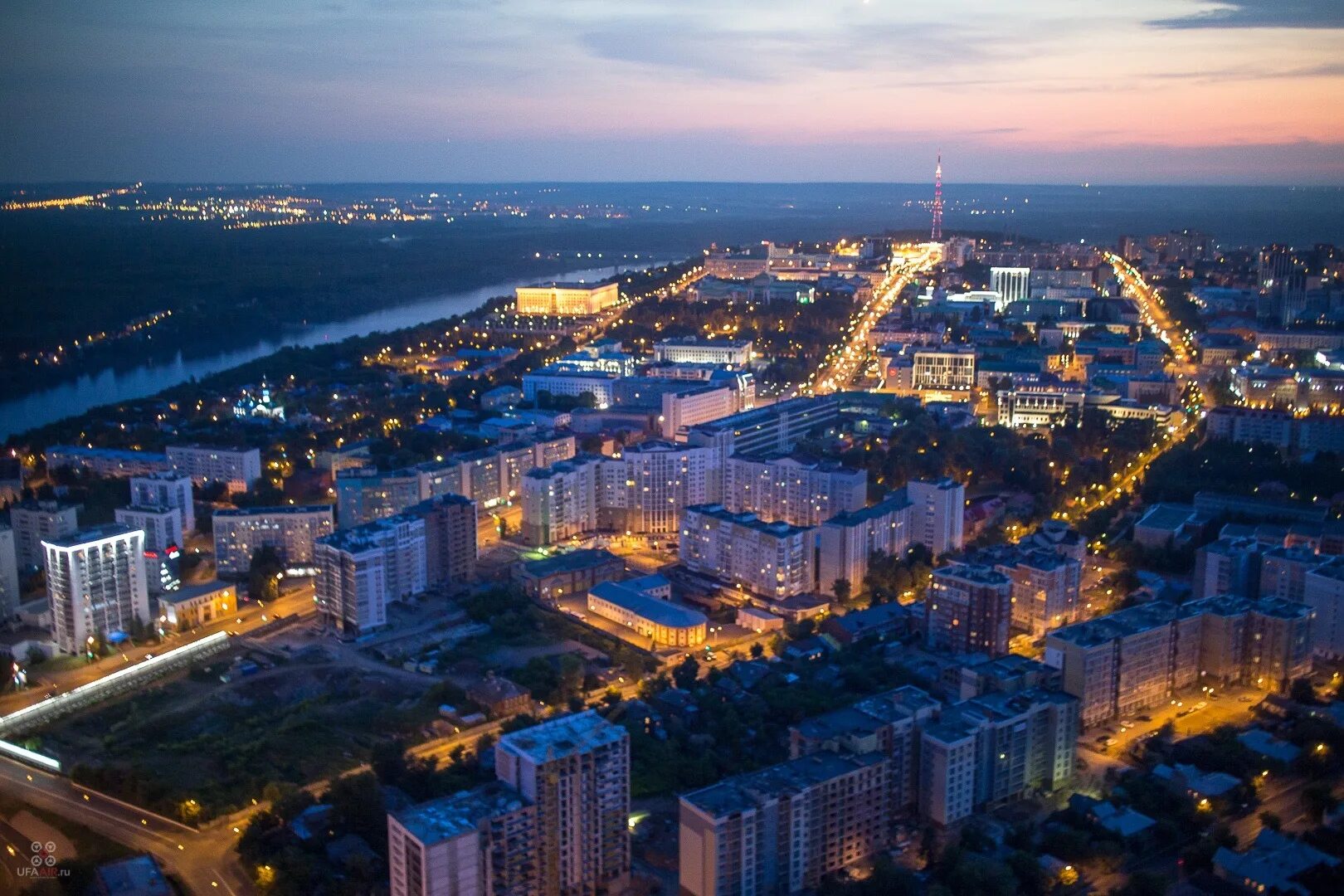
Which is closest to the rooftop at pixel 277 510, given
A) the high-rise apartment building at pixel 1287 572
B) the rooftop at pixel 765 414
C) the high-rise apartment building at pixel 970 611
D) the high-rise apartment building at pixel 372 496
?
the high-rise apartment building at pixel 372 496

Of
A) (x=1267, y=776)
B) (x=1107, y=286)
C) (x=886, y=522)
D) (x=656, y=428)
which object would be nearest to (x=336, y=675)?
(x=886, y=522)

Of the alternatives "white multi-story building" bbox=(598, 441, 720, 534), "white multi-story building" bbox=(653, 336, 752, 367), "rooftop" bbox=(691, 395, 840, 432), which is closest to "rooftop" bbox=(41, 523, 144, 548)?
"white multi-story building" bbox=(598, 441, 720, 534)

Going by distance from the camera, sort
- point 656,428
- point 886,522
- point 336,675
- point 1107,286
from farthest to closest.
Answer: point 1107,286, point 656,428, point 886,522, point 336,675

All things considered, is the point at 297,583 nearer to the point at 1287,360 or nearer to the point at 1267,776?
the point at 1267,776

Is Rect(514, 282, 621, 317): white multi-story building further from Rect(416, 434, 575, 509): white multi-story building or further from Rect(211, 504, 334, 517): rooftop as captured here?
Rect(211, 504, 334, 517): rooftop

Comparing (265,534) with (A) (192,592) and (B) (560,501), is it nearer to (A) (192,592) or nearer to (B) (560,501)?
(A) (192,592)

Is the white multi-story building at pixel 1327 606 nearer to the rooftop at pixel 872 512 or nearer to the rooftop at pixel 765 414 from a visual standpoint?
the rooftop at pixel 872 512
